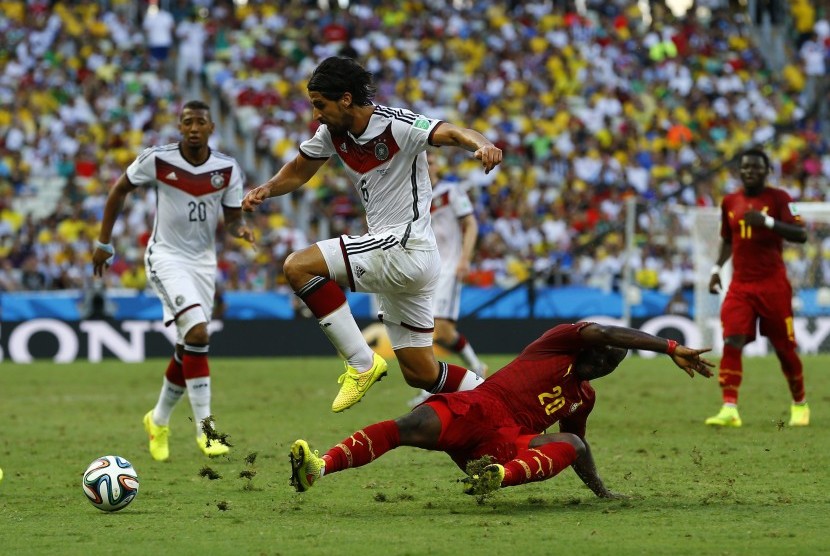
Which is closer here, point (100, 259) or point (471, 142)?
point (471, 142)

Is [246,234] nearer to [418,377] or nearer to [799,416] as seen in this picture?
[418,377]

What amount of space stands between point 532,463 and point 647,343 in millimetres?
920

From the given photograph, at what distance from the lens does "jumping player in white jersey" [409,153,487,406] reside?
13.9m

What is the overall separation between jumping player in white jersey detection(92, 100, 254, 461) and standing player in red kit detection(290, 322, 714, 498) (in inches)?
133

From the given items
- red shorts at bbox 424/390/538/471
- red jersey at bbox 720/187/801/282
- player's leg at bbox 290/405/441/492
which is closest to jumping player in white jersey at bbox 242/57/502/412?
player's leg at bbox 290/405/441/492

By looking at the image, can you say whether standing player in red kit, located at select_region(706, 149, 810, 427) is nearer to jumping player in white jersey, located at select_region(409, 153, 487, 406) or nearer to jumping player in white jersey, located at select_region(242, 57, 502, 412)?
jumping player in white jersey, located at select_region(409, 153, 487, 406)

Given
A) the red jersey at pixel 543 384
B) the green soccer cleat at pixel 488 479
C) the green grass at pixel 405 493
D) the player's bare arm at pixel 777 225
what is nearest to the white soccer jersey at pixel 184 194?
the green grass at pixel 405 493

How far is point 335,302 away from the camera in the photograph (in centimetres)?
830

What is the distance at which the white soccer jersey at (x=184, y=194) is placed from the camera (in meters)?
10.8

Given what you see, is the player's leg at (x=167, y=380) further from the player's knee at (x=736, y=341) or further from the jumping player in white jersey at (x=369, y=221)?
the player's knee at (x=736, y=341)

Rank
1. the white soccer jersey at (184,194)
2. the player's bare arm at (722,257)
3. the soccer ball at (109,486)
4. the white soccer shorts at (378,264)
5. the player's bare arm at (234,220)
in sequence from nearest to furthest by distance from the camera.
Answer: the soccer ball at (109,486)
the white soccer shorts at (378,264)
the player's bare arm at (234,220)
the white soccer jersey at (184,194)
the player's bare arm at (722,257)

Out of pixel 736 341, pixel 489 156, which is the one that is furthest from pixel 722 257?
pixel 489 156

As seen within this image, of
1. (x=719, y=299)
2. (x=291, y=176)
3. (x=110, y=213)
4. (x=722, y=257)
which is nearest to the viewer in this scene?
(x=291, y=176)

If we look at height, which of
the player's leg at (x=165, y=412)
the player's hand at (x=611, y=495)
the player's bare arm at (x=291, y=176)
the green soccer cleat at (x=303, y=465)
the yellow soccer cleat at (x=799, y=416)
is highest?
the player's bare arm at (x=291, y=176)
